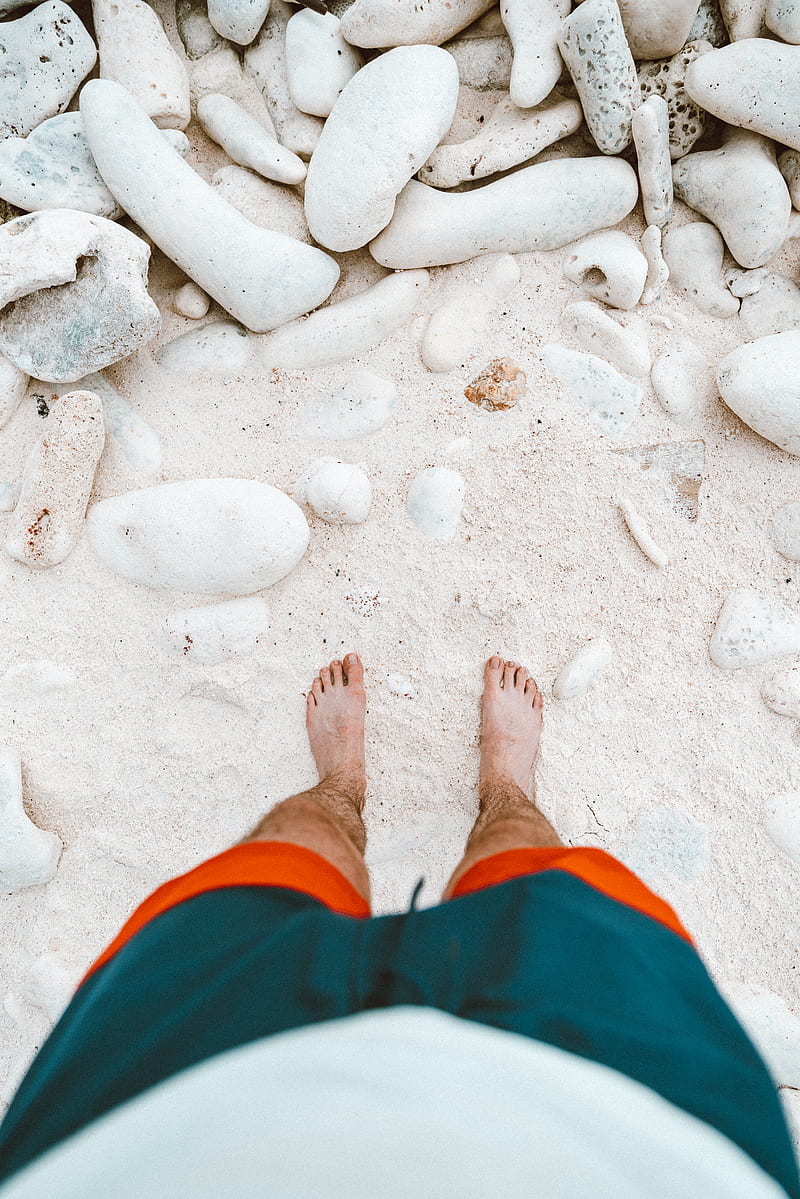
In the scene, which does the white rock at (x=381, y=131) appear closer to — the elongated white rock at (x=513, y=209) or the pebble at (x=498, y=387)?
the elongated white rock at (x=513, y=209)

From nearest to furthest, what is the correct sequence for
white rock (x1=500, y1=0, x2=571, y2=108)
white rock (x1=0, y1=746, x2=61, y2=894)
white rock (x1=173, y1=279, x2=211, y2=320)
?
1. white rock (x1=0, y1=746, x2=61, y2=894)
2. white rock (x1=500, y1=0, x2=571, y2=108)
3. white rock (x1=173, y1=279, x2=211, y2=320)

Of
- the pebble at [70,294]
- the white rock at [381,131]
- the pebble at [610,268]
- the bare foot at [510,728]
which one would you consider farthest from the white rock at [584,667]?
the pebble at [70,294]

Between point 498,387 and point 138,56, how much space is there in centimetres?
104

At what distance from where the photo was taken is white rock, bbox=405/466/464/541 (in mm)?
1649

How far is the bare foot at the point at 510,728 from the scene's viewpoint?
5.26 feet

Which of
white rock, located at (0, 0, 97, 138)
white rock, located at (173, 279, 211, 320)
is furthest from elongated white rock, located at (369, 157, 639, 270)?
white rock, located at (0, 0, 97, 138)

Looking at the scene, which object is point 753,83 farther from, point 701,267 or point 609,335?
point 609,335

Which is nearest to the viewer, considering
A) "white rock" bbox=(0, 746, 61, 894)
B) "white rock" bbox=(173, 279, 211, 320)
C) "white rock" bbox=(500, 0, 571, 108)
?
"white rock" bbox=(0, 746, 61, 894)

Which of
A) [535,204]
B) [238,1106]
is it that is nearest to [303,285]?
[535,204]

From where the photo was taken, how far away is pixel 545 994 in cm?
76

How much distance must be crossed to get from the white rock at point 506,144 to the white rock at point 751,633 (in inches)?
41.5

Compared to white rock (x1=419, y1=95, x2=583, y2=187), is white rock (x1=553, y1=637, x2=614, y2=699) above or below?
below

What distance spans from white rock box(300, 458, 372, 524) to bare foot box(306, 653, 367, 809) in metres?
0.31

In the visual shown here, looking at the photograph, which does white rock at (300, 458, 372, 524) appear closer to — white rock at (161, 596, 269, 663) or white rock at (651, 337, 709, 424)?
white rock at (161, 596, 269, 663)
